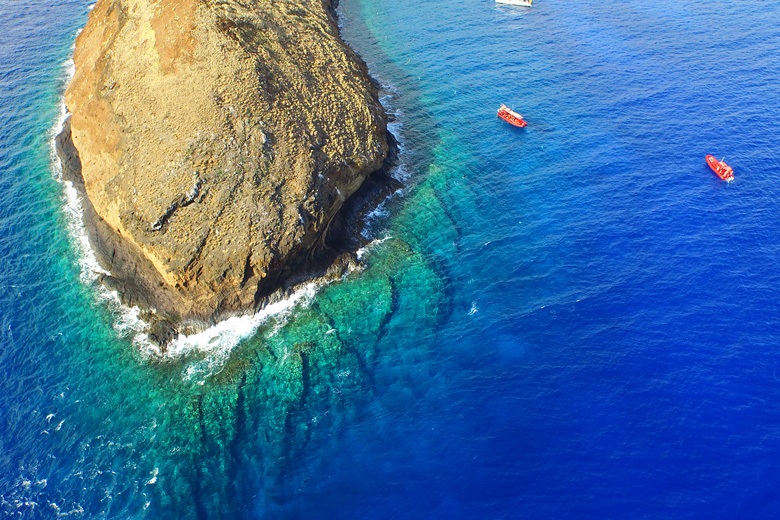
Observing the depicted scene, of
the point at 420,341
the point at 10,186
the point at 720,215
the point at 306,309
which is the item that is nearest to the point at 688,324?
the point at 720,215

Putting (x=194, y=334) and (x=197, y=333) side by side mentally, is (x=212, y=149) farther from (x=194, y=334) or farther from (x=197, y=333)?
(x=194, y=334)

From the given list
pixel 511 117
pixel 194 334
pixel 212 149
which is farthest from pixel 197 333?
pixel 511 117

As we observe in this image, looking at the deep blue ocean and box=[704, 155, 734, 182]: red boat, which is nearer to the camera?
the deep blue ocean

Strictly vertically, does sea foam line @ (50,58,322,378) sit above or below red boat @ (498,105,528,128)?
below

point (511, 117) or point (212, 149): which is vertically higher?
point (212, 149)

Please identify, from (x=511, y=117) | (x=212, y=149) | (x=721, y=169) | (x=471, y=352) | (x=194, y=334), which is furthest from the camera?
(x=511, y=117)

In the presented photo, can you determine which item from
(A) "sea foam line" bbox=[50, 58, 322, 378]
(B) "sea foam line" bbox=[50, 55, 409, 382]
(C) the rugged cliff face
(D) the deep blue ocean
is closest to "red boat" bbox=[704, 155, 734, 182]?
(D) the deep blue ocean

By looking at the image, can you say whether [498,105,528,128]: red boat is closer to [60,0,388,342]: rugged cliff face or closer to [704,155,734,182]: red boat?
[60,0,388,342]: rugged cliff face
